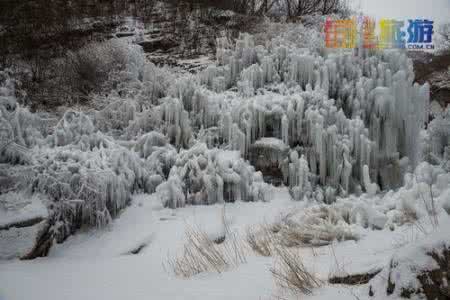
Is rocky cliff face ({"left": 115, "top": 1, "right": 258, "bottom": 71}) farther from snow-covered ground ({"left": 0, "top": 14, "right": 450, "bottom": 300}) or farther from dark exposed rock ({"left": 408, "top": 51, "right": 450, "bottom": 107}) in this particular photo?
dark exposed rock ({"left": 408, "top": 51, "right": 450, "bottom": 107})

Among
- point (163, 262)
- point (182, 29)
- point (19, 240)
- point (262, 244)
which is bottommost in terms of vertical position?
point (163, 262)

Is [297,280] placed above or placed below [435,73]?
below

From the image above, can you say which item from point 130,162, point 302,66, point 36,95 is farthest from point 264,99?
point 36,95

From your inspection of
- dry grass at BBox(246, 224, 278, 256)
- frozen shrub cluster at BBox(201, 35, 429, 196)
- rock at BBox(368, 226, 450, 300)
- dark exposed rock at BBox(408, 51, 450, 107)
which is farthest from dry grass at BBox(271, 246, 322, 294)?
dark exposed rock at BBox(408, 51, 450, 107)

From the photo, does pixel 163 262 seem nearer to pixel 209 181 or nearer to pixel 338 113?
pixel 209 181

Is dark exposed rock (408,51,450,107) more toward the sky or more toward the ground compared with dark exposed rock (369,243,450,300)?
more toward the sky

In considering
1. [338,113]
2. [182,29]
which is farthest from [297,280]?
[182,29]

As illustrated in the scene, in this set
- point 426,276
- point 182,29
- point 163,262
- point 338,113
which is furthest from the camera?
point 182,29

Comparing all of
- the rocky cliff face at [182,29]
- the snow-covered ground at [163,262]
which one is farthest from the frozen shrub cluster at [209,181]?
the rocky cliff face at [182,29]

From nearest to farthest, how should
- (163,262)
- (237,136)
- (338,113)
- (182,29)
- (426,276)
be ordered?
(426,276) < (163,262) < (237,136) < (338,113) < (182,29)

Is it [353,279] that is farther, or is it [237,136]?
[237,136]

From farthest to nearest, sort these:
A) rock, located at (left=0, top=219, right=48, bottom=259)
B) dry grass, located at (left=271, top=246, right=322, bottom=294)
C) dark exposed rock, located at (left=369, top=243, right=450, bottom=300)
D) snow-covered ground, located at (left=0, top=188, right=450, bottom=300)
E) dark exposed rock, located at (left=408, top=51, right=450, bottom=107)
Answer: dark exposed rock, located at (left=408, top=51, right=450, bottom=107), rock, located at (left=0, top=219, right=48, bottom=259), snow-covered ground, located at (left=0, top=188, right=450, bottom=300), dry grass, located at (left=271, top=246, right=322, bottom=294), dark exposed rock, located at (left=369, top=243, right=450, bottom=300)

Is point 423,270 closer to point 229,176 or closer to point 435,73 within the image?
point 229,176

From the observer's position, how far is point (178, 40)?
39.0 ft
